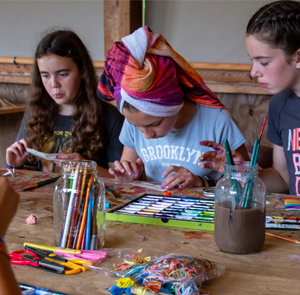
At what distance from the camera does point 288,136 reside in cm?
150

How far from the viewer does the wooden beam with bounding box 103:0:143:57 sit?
8.86ft

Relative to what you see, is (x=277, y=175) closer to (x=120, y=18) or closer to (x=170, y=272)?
(x=170, y=272)

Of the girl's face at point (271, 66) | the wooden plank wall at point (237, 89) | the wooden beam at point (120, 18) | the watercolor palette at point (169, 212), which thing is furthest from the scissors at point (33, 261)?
the wooden plank wall at point (237, 89)

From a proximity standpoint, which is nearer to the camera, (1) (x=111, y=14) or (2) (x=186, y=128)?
(2) (x=186, y=128)

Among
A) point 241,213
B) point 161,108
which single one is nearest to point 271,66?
point 161,108

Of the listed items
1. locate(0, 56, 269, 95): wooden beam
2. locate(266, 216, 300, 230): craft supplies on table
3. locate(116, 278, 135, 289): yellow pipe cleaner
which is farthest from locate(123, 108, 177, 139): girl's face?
locate(0, 56, 269, 95): wooden beam

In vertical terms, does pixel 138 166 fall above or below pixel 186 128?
below

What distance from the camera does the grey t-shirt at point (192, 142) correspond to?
149 centimetres

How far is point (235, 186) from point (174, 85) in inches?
25.3

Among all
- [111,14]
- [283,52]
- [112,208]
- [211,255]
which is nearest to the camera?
[211,255]

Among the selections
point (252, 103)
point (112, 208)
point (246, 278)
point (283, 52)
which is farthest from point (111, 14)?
point (246, 278)

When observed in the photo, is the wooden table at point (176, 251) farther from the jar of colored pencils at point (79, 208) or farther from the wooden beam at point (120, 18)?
the wooden beam at point (120, 18)

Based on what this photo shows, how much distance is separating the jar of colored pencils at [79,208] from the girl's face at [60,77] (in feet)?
3.57

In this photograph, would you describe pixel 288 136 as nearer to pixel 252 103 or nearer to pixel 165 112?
pixel 165 112
